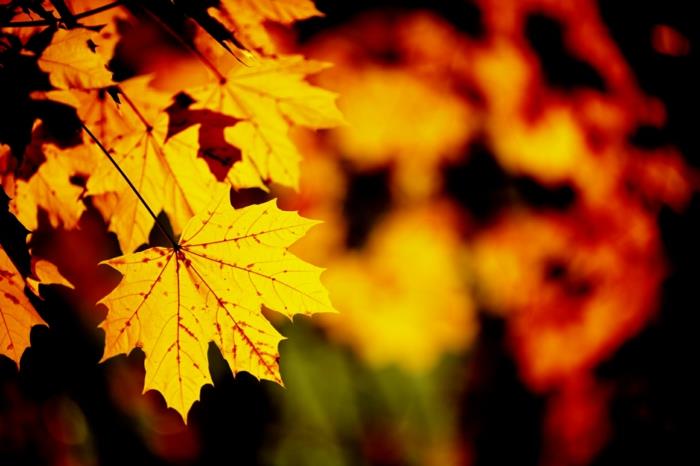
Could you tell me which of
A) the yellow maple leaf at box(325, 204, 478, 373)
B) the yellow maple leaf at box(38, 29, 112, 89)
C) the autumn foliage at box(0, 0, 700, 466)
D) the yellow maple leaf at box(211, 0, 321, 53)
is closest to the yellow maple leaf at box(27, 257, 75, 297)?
the autumn foliage at box(0, 0, 700, 466)

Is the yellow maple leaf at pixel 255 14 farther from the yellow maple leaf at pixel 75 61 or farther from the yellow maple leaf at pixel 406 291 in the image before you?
the yellow maple leaf at pixel 406 291

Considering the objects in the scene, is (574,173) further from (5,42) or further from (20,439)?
(20,439)

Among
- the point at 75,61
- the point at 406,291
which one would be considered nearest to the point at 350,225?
the point at 406,291

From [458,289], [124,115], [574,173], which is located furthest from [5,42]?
[458,289]

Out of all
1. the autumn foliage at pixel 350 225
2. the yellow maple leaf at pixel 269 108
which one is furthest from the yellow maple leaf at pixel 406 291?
the yellow maple leaf at pixel 269 108

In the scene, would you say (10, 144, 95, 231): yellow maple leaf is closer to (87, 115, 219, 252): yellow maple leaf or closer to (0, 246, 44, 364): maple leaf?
(87, 115, 219, 252): yellow maple leaf
